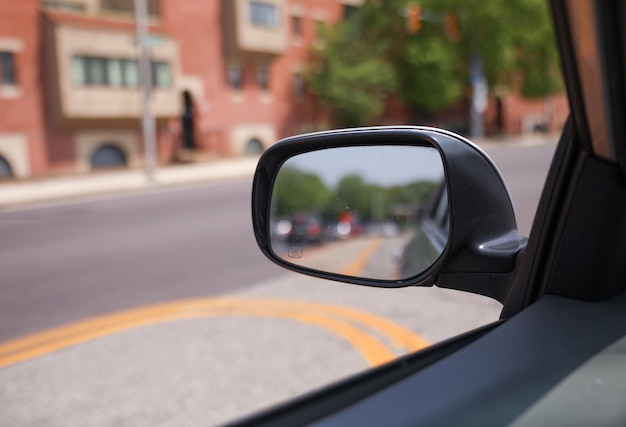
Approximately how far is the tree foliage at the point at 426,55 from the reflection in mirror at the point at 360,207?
31.0 meters

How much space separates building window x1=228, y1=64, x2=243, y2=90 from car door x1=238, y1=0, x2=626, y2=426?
30167 millimetres

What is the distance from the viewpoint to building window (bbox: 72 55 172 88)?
81.3 feet

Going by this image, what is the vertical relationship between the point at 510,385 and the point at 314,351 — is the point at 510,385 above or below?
above

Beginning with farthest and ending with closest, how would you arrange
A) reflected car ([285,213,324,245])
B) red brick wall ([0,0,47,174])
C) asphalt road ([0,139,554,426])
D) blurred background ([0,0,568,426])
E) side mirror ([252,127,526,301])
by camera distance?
red brick wall ([0,0,47,174]), blurred background ([0,0,568,426]), asphalt road ([0,139,554,426]), reflected car ([285,213,324,245]), side mirror ([252,127,526,301])

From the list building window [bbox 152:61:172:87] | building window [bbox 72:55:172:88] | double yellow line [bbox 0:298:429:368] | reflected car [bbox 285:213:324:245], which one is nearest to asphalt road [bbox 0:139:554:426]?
double yellow line [bbox 0:298:429:368]

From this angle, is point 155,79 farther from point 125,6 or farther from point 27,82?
point 27,82

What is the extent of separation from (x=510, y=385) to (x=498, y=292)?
429 mm

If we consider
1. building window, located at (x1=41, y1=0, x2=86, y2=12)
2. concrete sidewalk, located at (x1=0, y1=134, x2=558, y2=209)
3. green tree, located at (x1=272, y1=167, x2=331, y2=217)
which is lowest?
concrete sidewalk, located at (x1=0, y1=134, x2=558, y2=209)

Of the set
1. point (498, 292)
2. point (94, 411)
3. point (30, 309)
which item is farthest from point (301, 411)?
point (30, 309)

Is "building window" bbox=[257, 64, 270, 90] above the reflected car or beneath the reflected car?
above

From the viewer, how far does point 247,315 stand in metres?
5.59

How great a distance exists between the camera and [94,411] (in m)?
3.72

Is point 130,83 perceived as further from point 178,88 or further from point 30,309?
point 30,309

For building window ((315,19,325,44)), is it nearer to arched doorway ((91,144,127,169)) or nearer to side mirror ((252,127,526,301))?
→ arched doorway ((91,144,127,169))
